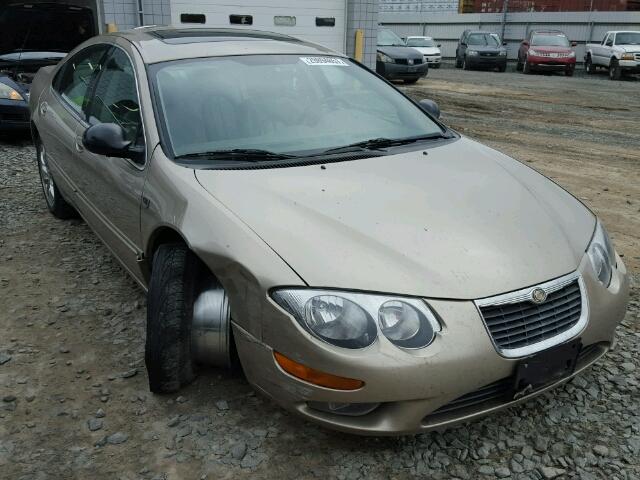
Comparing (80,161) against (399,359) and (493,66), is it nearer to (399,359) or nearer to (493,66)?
(399,359)

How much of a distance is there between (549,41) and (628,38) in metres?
2.53

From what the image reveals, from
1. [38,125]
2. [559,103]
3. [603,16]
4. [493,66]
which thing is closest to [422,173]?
[38,125]

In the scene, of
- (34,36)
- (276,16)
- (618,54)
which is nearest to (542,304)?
(34,36)

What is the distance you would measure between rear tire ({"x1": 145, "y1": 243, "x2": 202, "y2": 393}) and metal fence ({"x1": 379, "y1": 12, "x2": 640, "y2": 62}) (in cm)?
2651

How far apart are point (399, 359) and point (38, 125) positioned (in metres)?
3.82

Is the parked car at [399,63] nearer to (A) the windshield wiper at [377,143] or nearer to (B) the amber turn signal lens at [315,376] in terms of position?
(A) the windshield wiper at [377,143]

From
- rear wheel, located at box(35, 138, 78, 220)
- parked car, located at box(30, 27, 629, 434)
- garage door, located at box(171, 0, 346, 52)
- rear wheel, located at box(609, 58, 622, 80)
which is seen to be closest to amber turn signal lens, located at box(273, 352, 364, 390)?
parked car, located at box(30, 27, 629, 434)

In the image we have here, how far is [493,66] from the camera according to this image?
22.7 m

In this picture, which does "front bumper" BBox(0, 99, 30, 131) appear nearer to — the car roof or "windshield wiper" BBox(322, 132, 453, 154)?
the car roof

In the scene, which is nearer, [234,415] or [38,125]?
[234,415]

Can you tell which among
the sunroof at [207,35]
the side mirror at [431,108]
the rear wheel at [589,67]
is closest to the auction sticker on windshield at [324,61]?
the sunroof at [207,35]

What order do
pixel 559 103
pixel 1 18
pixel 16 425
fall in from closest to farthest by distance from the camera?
pixel 16 425 < pixel 1 18 < pixel 559 103

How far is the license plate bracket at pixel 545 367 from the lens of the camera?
2.18 m

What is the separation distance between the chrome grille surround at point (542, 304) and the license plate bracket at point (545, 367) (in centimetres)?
2
